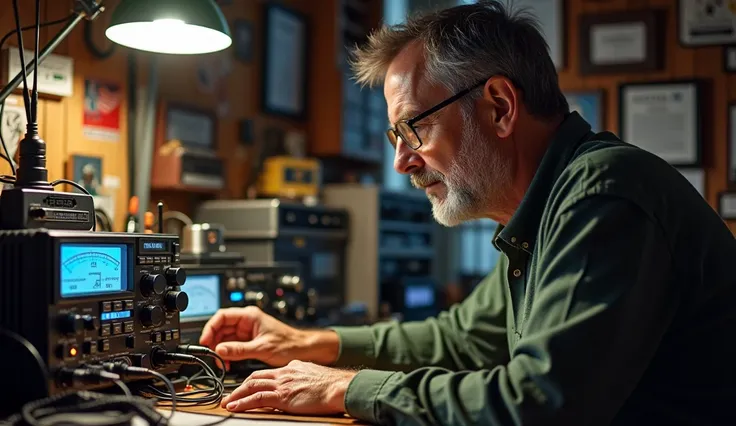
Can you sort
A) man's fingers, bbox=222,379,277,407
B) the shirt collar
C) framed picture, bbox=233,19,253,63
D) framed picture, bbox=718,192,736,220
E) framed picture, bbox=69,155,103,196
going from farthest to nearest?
1. framed picture, bbox=718,192,736,220
2. framed picture, bbox=233,19,253,63
3. framed picture, bbox=69,155,103,196
4. the shirt collar
5. man's fingers, bbox=222,379,277,407

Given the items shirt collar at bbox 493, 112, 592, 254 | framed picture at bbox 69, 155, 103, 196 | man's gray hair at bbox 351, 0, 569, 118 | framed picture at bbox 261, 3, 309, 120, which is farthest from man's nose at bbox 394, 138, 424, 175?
framed picture at bbox 261, 3, 309, 120

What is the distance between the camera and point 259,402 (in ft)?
4.25

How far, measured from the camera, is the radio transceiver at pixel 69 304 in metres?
1.14

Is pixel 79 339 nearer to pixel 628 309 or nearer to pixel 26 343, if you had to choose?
pixel 26 343

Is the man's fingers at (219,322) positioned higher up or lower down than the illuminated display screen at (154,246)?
lower down

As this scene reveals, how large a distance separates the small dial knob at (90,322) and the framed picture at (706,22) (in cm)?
349

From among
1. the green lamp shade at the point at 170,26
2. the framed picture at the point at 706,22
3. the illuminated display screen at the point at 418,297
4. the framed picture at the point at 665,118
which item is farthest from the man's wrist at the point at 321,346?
→ the framed picture at the point at 706,22

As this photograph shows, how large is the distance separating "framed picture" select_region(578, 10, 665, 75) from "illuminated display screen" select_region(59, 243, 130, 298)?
329 cm

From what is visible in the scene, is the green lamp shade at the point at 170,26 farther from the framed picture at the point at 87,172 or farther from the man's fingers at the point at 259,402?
the man's fingers at the point at 259,402

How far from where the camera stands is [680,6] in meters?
3.99

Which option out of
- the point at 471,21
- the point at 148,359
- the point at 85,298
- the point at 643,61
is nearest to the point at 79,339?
the point at 85,298

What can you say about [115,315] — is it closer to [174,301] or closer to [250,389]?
[174,301]

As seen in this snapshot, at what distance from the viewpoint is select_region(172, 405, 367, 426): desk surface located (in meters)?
1.21

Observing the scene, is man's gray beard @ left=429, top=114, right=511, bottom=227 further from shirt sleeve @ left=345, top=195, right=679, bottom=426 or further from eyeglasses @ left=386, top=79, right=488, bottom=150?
shirt sleeve @ left=345, top=195, right=679, bottom=426
